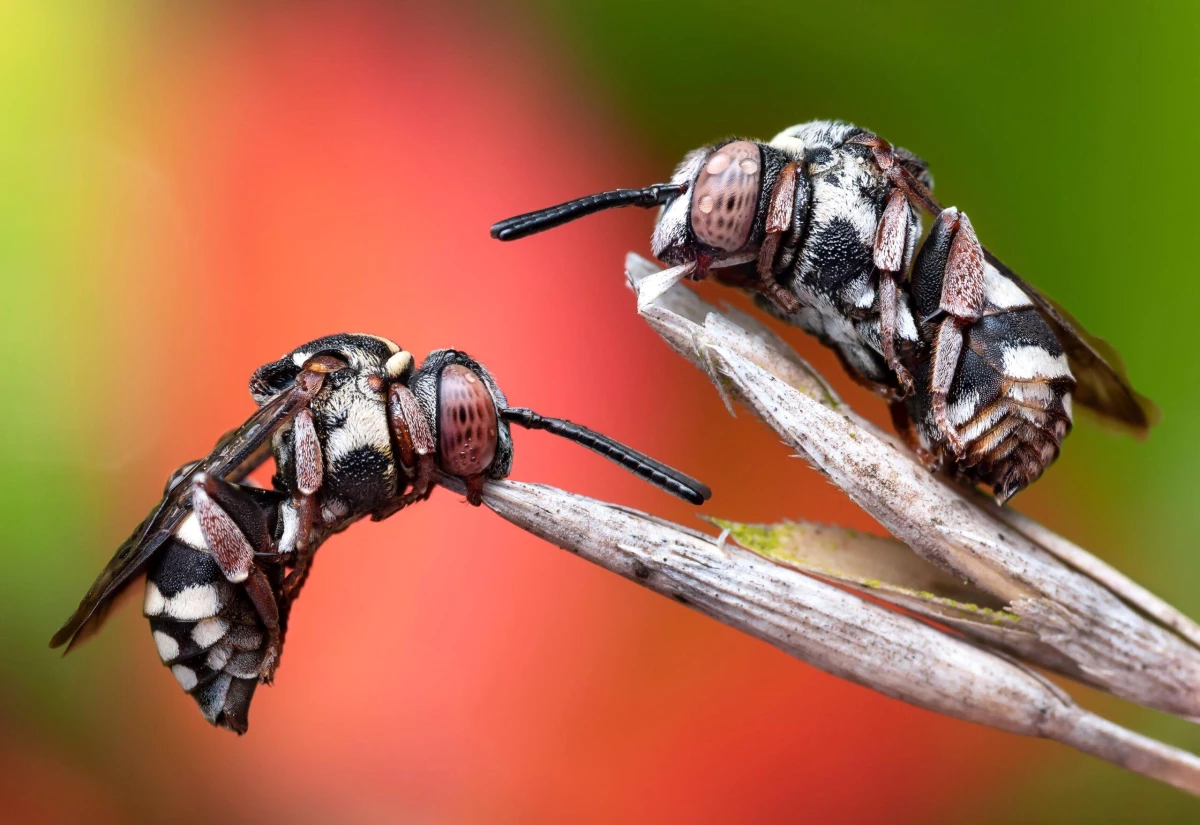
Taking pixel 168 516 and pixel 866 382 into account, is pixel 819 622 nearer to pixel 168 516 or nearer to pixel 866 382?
pixel 866 382

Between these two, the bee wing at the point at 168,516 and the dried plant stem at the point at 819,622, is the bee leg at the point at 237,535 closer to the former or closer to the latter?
the bee wing at the point at 168,516

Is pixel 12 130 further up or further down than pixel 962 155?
further down

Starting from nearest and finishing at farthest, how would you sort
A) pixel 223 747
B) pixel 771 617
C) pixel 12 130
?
1. pixel 771 617
2. pixel 223 747
3. pixel 12 130

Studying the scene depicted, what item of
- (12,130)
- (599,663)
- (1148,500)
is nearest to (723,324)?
(599,663)

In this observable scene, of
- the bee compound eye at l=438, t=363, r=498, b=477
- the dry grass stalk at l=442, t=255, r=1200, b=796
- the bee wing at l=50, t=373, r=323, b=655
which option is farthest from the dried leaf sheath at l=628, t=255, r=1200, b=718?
the bee wing at l=50, t=373, r=323, b=655

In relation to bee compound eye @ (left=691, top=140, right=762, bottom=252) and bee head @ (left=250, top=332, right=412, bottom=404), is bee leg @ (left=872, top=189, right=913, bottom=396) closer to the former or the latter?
bee compound eye @ (left=691, top=140, right=762, bottom=252)

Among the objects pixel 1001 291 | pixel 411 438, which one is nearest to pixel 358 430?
pixel 411 438

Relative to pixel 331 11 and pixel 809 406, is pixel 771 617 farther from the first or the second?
pixel 331 11
